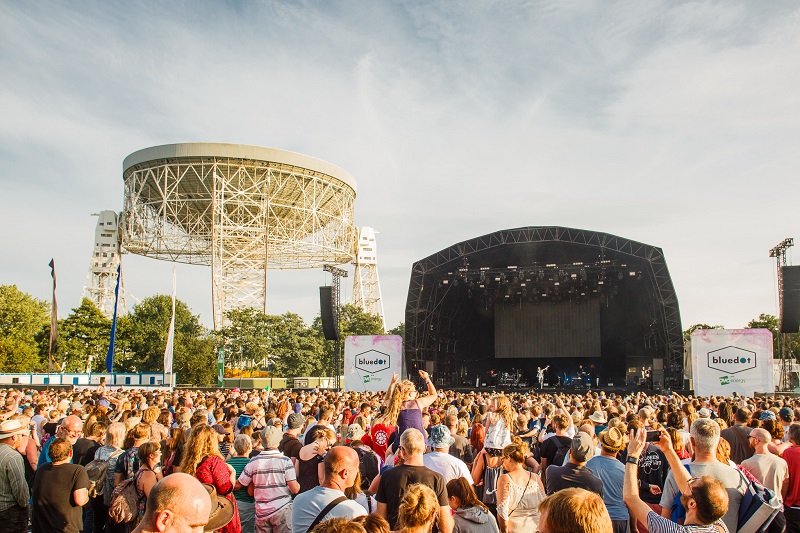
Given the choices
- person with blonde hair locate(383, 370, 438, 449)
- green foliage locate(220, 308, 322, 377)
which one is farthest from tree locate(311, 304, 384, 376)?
person with blonde hair locate(383, 370, 438, 449)

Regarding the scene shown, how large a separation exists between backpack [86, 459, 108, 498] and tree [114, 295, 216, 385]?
42.3 m

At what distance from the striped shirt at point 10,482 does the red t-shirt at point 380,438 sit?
11.7 ft

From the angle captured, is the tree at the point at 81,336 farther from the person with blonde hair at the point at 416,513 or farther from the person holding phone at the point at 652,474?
the person with blonde hair at the point at 416,513

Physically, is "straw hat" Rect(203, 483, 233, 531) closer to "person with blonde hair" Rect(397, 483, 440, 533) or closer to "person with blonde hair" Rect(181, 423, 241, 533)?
"person with blonde hair" Rect(181, 423, 241, 533)

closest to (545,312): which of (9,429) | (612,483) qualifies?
(612,483)

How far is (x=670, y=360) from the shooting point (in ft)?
107

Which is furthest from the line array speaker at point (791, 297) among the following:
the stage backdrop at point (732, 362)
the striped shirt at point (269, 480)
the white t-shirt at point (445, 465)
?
the striped shirt at point (269, 480)

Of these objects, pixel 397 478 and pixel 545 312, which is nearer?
pixel 397 478

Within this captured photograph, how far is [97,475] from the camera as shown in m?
6.21

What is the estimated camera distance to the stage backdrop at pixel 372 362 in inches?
1089

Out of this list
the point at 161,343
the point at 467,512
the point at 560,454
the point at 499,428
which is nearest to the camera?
the point at 467,512

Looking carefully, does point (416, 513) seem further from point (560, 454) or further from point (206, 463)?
point (560, 454)

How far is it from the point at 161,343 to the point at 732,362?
4810 centimetres

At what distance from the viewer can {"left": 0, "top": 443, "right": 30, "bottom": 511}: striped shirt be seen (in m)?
6.12
